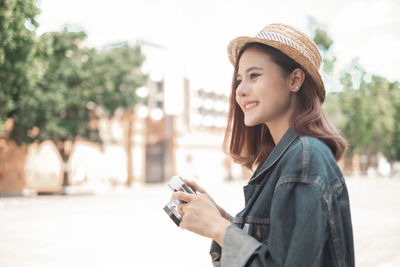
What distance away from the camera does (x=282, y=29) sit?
5.02 ft

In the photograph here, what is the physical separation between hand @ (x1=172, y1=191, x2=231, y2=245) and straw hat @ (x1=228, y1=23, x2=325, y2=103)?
584 millimetres

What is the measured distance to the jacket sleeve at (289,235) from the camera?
1184 millimetres

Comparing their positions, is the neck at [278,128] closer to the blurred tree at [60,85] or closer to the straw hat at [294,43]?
the straw hat at [294,43]

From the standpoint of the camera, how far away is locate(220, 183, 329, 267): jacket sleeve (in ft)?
3.88

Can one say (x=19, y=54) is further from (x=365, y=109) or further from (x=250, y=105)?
(x=365, y=109)

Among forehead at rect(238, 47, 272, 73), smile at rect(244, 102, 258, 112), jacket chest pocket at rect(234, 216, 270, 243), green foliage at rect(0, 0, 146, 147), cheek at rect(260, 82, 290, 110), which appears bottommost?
jacket chest pocket at rect(234, 216, 270, 243)

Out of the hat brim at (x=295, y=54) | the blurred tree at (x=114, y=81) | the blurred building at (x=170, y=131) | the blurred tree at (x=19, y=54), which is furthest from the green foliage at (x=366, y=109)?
the hat brim at (x=295, y=54)

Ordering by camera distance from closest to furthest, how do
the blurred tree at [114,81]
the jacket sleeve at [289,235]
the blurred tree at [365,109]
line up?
the jacket sleeve at [289,235] < the blurred tree at [114,81] < the blurred tree at [365,109]

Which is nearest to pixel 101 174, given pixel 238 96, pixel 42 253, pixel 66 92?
pixel 66 92

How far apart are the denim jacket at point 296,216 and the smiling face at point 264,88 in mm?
158

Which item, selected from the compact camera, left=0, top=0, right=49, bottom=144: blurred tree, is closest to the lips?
the compact camera

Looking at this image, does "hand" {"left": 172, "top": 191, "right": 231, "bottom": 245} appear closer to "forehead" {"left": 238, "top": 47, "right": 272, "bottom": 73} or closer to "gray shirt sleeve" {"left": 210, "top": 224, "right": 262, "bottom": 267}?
"gray shirt sleeve" {"left": 210, "top": 224, "right": 262, "bottom": 267}

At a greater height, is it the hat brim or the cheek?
the hat brim

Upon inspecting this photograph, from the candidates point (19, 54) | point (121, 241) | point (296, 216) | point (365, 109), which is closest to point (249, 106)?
point (296, 216)
